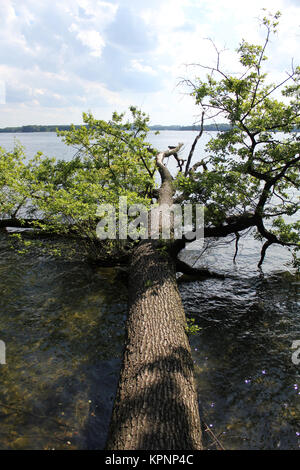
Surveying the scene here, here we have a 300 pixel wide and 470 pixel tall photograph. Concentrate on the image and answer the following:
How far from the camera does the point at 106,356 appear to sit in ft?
18.4

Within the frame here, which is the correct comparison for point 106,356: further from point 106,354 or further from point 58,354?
point 58,354

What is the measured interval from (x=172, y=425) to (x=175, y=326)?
1.88 meters

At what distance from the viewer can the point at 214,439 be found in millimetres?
4039

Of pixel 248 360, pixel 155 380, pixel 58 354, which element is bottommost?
pixel 248 360

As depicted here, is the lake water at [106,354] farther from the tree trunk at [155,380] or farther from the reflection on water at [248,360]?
the tree trunk at [155,380]

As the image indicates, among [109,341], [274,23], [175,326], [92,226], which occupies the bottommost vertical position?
[109,341]

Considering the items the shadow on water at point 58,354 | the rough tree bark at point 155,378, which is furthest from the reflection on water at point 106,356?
the rough tree bark at point 155,378

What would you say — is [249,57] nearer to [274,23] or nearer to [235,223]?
[274,23]

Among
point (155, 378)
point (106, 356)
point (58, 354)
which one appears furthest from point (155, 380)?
point (58, 354)

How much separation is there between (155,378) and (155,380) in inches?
1.5

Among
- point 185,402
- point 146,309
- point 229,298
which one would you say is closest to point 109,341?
point 146,309

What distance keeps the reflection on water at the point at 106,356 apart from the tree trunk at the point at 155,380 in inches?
28.2

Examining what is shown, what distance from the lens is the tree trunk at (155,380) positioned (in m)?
3.31

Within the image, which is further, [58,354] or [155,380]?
[58,354]
